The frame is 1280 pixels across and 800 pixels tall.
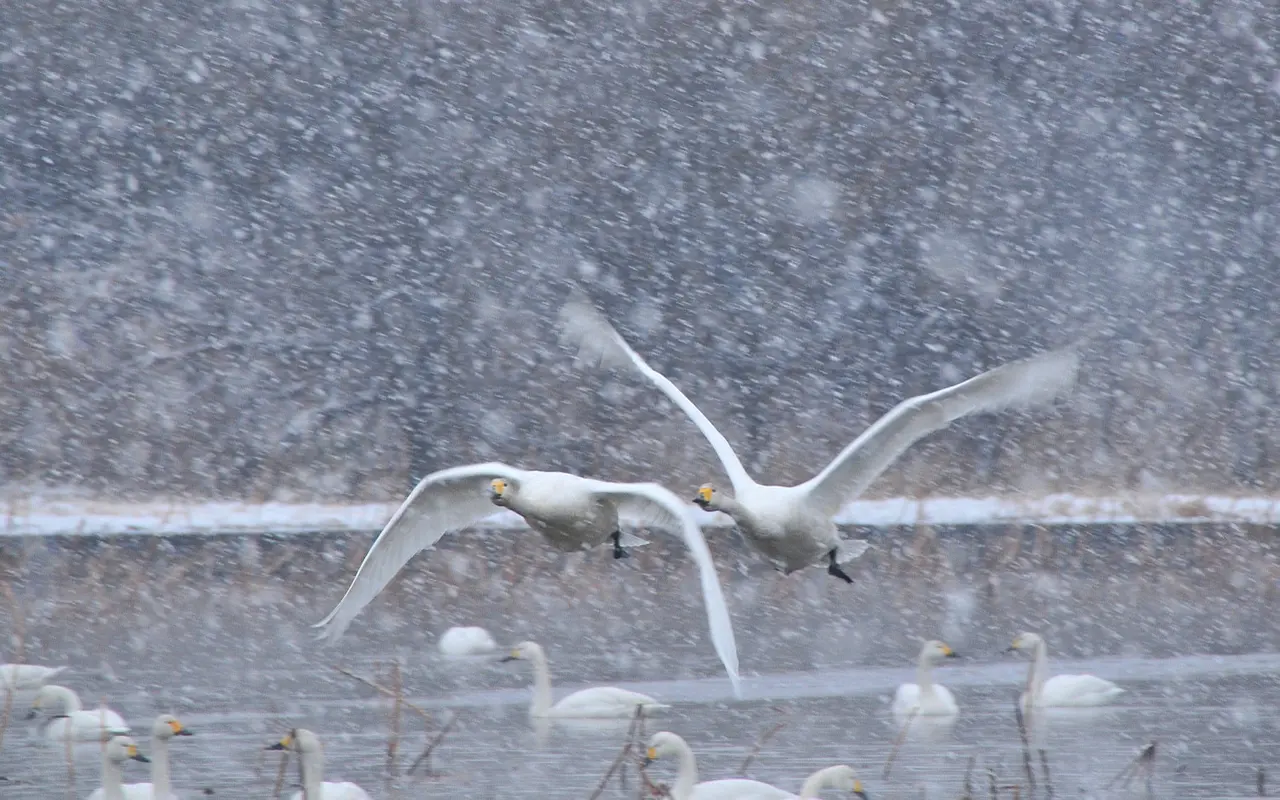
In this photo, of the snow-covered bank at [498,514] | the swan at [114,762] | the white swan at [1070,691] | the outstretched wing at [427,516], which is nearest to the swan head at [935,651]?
the white swan at [1070,691]

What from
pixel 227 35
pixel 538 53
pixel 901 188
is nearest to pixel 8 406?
pixel 227 35

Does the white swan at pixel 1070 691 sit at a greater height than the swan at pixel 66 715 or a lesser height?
greater

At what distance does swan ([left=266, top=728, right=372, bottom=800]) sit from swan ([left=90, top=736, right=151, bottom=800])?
2.17 feet

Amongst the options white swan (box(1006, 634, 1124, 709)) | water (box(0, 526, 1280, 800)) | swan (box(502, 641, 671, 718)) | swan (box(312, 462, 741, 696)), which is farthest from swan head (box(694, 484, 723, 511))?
white swan (box(1006, 634, 1124, 709))

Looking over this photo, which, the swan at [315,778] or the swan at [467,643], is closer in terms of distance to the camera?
the swan at [315,778]

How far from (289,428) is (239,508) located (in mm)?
1970

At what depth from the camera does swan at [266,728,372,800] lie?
8055mm

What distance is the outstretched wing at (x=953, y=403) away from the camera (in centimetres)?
929

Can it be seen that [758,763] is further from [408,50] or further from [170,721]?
[408,50]

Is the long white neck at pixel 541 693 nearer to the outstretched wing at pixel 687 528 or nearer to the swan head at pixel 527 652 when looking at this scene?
the swan head at pixel 527 652

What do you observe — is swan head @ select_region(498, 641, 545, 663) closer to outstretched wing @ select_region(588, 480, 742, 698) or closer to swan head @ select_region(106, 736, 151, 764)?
outstretched wing @ select_region(588, 480, 742, 698)

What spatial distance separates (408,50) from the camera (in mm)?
26250

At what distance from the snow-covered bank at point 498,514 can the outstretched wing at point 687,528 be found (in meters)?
8.98

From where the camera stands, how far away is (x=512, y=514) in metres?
19.0
